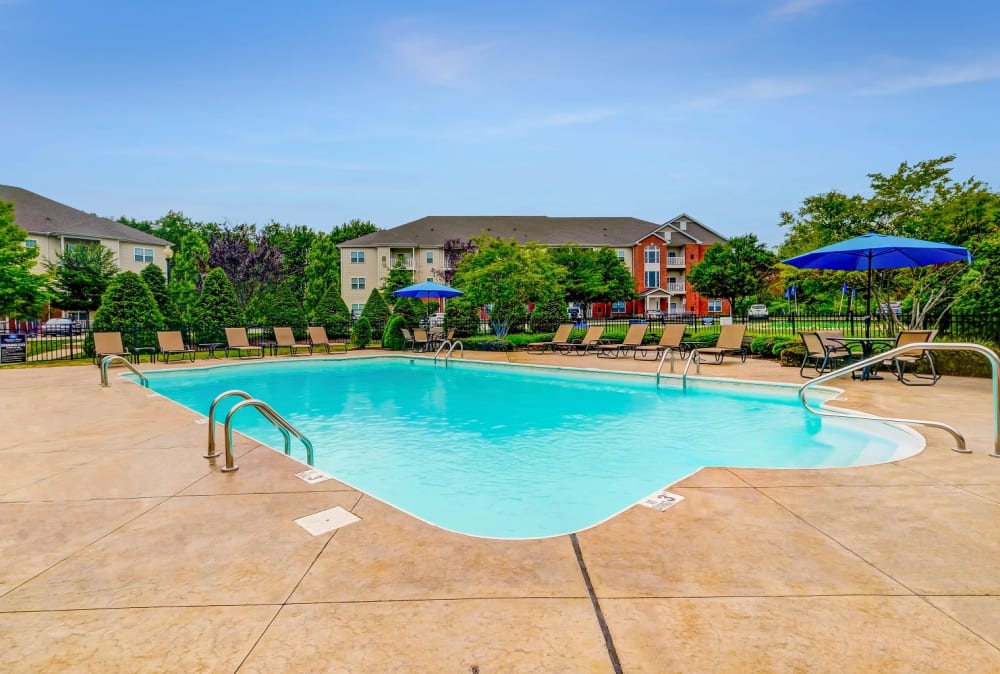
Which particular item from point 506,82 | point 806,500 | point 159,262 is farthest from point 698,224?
point 806,500

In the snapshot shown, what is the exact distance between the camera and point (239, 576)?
2.51 metres

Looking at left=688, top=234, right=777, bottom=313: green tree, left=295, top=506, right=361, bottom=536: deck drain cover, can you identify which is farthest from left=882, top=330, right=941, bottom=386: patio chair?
left=688, top=234, right=777, bottom=313: green tree

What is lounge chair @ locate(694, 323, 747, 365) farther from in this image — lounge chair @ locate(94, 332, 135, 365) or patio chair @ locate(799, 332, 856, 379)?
lounge chair @ locate(94, 332, 135, 365)

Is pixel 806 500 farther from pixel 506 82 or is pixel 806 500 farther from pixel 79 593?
pixel 506 82

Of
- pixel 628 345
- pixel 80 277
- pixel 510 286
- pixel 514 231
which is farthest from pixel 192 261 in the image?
pixel 628 345

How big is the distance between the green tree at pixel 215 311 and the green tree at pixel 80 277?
51.2ft

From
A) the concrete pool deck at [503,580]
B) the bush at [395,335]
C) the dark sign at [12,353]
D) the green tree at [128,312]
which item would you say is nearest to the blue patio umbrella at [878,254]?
the concrete pool deck at [503,580]

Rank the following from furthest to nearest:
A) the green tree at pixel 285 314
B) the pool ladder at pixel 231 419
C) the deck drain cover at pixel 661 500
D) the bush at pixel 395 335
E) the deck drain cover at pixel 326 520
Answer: the green tree at pixel 285 314
the bush at pixel 395 335
the pool ladder at pixel 231 419
the deck drain cover at pixel 661 500
the deck drain cover at pixel 326 520

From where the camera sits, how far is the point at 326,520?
324 cm

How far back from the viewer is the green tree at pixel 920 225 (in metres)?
11.2

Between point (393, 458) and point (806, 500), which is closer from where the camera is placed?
point (806, 500)

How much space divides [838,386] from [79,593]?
428 inches

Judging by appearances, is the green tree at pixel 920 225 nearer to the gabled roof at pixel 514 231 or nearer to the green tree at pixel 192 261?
the gabled roof at pixel 514 231

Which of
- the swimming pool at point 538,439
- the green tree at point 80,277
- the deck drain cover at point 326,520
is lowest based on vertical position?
the swimming pool at point 538,439
